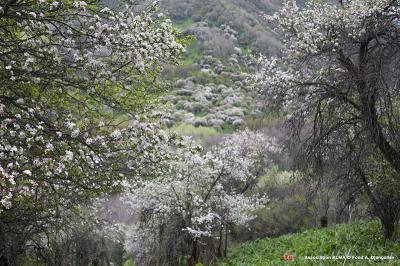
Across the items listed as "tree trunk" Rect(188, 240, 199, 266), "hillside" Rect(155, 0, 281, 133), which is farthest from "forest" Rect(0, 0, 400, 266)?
"hillside" Rect(155, 0, 281, 133)

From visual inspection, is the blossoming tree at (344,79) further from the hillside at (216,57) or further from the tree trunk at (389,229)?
the hillside at (216,57)

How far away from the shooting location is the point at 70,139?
263 inches

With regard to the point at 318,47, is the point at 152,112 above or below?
below

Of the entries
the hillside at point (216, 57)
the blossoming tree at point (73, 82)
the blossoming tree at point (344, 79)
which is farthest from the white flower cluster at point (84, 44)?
the hillside at point (216, 57)

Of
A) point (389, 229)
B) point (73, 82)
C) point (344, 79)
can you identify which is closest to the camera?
point (73, 82)

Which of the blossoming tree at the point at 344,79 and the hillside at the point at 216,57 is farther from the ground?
the hillside at the point at 216,57

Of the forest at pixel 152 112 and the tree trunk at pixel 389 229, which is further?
the tree trunk at pixel 389 229

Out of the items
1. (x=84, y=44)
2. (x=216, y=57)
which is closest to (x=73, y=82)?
(x=84, y=44)

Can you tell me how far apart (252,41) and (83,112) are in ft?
405

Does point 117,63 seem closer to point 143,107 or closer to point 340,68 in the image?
point 143,107

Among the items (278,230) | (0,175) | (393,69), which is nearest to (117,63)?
(0,175)

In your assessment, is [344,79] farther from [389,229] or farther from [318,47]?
[389,229]

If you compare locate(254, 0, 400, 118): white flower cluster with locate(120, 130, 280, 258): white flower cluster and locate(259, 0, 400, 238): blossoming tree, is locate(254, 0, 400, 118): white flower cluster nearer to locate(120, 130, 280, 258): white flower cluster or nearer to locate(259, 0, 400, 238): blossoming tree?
locate(259, 0, 400, 238): blossoming tree

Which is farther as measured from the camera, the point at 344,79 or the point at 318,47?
the point at 318,47
